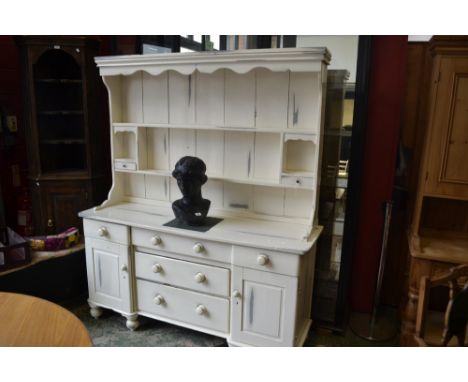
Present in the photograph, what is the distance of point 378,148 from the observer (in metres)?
2.40

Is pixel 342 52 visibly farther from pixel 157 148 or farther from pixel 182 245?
pixel 182 245

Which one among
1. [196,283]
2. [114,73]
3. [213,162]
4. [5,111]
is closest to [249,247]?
[196,283]

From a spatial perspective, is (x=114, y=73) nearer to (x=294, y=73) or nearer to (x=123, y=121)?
(x=123, y=121)

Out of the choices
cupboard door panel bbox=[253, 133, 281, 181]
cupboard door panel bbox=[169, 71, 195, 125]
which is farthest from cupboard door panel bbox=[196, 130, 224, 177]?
cupboard door panel bbox=[253, 133, 281, 181]

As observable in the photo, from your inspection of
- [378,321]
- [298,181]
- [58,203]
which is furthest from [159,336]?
[378,321]

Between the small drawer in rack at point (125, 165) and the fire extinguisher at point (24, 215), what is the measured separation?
82cm

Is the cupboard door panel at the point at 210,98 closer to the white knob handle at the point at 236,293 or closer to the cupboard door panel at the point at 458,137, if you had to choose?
the white knob handle at the point at 236,293

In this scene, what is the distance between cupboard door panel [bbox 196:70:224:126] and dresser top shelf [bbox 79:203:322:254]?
0.64m

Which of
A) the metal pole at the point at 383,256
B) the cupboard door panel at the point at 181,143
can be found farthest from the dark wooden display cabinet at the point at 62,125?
the metal pole at the point at 383,256

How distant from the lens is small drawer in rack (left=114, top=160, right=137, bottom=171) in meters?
2.55

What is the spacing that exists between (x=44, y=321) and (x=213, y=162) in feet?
4.65

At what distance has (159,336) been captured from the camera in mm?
2445

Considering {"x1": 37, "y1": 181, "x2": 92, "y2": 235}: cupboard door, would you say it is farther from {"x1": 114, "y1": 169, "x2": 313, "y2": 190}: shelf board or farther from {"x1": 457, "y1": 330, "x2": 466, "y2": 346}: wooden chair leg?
{"x1": 457, "y1": 330, "x2": 466, "y2": 346}: wooden chair leg

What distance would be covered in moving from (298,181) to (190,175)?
611 millimetres
